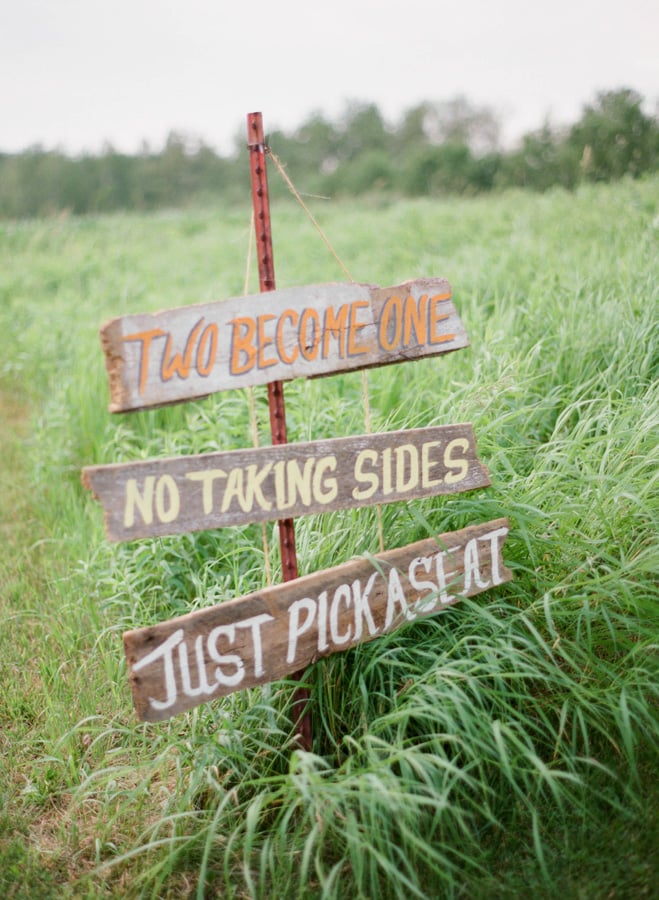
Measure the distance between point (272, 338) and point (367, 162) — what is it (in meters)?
25.6

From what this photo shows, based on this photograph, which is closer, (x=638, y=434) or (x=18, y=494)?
(x=638, y=434)

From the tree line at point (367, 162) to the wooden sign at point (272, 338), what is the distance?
5.04m

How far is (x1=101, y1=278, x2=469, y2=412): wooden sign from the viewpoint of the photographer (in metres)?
1.69

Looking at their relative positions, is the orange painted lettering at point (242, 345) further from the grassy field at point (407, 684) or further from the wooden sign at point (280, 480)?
the grassy field at point (407, 684)

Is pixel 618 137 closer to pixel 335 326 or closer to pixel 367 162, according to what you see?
pixel 335 326

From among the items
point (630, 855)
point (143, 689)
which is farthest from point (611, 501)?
point (143, 689)

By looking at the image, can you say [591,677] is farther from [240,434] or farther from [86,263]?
[86,263]

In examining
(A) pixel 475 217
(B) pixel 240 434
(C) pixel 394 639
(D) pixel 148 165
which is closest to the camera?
(C) pixel 394 639

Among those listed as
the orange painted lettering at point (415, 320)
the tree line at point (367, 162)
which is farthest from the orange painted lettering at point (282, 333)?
the tree line at point (367, 162)

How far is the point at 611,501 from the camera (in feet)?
7.83

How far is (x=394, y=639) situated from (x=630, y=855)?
0.77 m

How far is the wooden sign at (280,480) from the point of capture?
1683 millimetres

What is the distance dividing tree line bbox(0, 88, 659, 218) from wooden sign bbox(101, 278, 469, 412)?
5041 millimetres

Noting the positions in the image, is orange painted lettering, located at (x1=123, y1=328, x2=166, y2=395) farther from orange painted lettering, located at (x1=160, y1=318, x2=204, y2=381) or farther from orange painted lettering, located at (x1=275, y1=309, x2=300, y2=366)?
orange painted lettering, located at (x1=275, y1=309, x2=300, y2=366)
